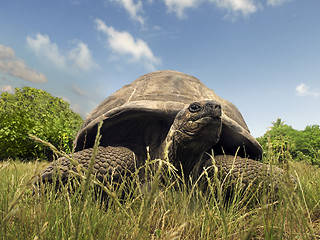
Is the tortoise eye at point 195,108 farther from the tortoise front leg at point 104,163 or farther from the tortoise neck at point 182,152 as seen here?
the tortoise front leg at point 104,163

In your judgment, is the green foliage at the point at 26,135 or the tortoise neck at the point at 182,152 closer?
the tortoise neck at the point at 182,152

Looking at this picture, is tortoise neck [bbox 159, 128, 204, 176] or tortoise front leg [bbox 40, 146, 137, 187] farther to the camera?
tortoise front leg [bbox 40, 146, 137, 187]

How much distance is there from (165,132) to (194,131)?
99cm

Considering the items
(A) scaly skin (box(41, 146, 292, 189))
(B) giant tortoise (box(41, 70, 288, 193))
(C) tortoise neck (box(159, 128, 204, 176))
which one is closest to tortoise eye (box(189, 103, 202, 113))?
(B) giant tortoise (box(41, 70, 288, 193))

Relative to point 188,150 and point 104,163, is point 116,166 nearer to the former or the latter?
point 104,163

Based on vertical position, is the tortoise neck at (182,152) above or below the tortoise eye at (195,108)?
below

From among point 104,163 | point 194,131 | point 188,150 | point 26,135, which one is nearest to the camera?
point 194,131

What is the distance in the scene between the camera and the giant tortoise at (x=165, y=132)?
2.51 metres

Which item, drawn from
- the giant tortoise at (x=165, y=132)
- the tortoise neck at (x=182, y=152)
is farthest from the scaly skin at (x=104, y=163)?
the tortoise neck at (x=182, y=152)

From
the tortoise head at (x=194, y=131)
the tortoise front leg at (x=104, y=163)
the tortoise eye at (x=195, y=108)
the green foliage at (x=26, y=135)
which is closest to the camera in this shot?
the tortoise head at (x=194, y=131)

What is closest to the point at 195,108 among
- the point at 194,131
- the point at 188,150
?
the point at 194,131

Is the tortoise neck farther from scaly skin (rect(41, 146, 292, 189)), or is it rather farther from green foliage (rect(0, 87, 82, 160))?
green foliage (rect(0, 87, 82, 160))

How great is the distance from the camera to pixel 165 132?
3.40 m

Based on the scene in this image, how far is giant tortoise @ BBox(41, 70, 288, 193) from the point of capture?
2.51m
